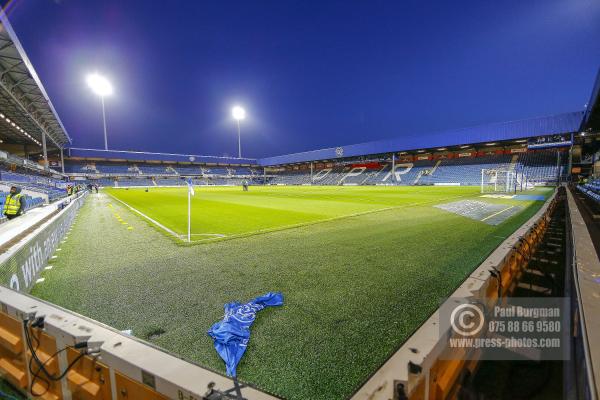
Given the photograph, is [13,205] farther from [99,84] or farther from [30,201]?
[99,84]

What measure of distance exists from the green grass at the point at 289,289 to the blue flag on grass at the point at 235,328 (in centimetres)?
7

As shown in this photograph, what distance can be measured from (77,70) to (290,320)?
194ft

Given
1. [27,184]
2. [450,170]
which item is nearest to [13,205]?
[27,184]

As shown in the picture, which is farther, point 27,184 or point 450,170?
point 450,170

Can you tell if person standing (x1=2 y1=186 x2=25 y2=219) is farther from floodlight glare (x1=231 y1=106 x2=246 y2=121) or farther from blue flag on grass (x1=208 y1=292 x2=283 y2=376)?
floodlight glare (x1=231 y1=106 x2=246 y2=121)

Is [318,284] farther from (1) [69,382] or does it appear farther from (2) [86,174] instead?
(2) [86,174]

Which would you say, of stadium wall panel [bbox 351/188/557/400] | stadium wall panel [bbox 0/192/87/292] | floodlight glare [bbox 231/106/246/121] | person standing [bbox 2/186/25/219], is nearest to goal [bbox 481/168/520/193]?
stadium wall panel [bbox 351/188/557/400]

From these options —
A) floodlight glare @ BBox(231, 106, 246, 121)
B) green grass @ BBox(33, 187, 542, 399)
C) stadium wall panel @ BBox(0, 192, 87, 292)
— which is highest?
floodlight glare @ BBox(231, 106, 246, 121)

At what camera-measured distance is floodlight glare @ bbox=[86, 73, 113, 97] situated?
44219mm

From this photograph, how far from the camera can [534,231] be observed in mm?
4773

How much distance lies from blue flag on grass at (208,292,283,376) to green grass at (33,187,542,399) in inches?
2.9

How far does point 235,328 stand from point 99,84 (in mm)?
58979

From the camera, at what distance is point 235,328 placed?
253 centimetres

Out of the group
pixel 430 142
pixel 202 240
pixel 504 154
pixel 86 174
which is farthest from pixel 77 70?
pixel 504 154
